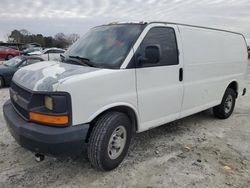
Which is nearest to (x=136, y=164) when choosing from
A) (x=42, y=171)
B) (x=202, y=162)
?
(x=202, y=162)

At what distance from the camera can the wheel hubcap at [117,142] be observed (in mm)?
3553

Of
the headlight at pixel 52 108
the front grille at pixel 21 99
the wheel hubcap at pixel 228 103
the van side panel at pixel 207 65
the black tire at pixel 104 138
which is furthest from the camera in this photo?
the wheel hubcap at pixel 228 103

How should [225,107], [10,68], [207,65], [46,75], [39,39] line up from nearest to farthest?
1. [46,75]
2. [207,65]
3. [225,107]
4. [10,68]
5. [39,39]

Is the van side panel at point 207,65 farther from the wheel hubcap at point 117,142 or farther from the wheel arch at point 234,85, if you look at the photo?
the wheel hubcap at point 117,142

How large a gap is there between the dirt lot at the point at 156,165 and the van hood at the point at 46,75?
1200 millimetres

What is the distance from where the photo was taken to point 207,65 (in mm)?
5102

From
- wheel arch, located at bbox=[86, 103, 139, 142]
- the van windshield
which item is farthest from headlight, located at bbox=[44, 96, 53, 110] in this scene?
the van windshield

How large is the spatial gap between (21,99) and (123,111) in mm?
1348

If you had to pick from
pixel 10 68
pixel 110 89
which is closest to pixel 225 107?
pixel 110 89

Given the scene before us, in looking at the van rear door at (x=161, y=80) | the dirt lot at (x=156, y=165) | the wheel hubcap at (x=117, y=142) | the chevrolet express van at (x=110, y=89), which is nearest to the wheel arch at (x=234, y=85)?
the chevrolet express van at (x=110, y=89)

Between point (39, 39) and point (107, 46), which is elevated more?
point (39, 39)

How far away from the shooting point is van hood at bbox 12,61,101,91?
9.95 ft

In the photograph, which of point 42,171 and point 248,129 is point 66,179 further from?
point 248,129

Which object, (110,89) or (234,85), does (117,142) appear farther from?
(234,85)
